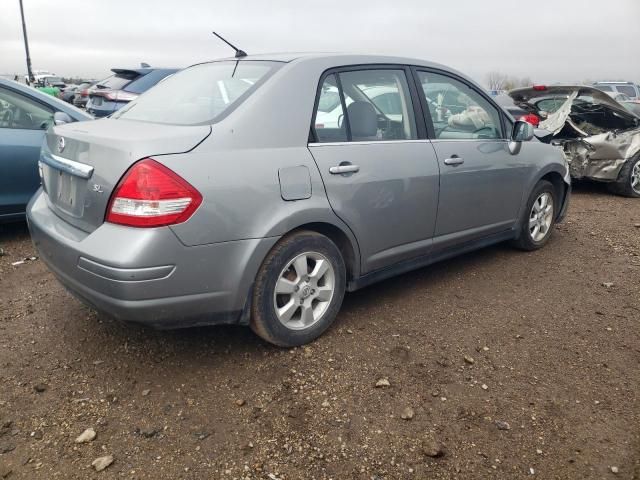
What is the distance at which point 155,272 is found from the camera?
7.57 feet

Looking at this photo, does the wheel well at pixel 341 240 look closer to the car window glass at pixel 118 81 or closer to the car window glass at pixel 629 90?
the car window glass at pixel 118 81

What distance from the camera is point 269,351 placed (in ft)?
9.66

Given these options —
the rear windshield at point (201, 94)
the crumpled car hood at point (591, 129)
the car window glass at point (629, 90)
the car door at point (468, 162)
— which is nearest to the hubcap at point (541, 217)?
the car door at point (468, 162)

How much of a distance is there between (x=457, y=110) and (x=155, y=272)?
8.37 feet

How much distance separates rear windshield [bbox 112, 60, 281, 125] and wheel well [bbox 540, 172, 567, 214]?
2.95m

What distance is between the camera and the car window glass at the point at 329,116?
2.89 meters

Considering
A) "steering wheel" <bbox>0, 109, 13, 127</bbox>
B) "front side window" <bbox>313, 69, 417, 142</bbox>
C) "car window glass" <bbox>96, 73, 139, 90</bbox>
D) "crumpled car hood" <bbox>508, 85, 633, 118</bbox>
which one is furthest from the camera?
"car window glass" <bbox>96, 73, 139, 90</bbox>

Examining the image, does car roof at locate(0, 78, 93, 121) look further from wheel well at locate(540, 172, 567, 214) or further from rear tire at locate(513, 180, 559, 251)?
wheel well at locate(540, 172, 567, 214)

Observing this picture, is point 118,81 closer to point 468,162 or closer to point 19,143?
point 19,143

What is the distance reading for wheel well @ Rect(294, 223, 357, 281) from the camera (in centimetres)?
290

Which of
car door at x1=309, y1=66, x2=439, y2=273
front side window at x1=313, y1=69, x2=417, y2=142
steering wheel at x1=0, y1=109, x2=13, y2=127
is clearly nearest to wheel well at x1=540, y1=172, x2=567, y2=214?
car door at x1=309, y1=66, x2=439, y2=273

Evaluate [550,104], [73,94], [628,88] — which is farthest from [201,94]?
[628,88]

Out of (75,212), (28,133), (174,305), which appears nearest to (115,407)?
(174,305)

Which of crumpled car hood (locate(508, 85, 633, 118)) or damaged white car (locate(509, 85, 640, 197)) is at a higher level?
crumpled car hood (locate(508, 85, 633, 118))
